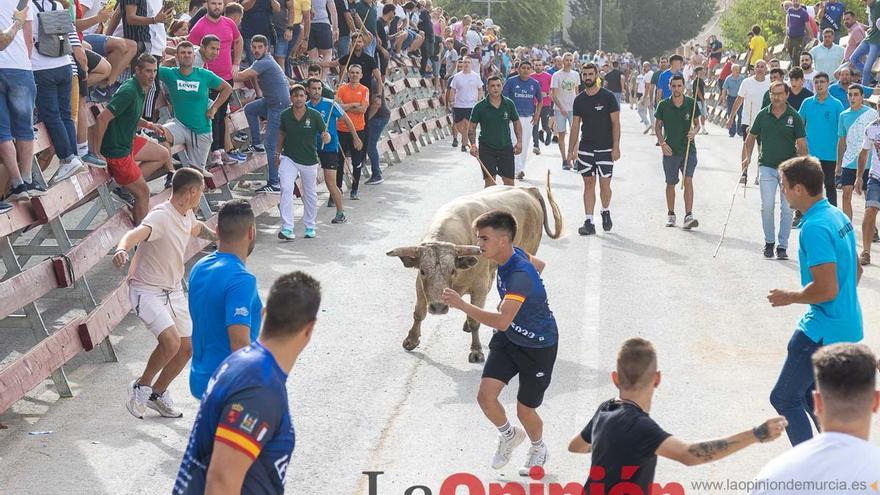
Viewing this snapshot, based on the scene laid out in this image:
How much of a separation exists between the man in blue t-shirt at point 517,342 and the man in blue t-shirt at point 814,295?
1.41 m

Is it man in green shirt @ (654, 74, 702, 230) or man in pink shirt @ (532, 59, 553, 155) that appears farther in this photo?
man in pink shirt @ (532, 59, 553, 155)

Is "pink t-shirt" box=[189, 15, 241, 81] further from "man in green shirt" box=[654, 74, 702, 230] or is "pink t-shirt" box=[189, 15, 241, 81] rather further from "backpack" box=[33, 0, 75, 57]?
"man in green shirt" box=[654, 74, 702, 230]

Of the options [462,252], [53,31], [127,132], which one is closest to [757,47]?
[127,132]

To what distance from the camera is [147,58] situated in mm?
11352

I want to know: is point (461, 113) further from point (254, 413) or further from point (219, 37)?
point (254, 413)

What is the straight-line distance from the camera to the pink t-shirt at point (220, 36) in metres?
15.4

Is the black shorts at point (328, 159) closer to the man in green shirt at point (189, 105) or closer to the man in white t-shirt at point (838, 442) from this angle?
the man in green shirt at point (189, 105)

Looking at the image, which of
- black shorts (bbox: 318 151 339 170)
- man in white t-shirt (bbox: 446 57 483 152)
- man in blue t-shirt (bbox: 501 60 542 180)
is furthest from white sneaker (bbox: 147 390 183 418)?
man in white t-shirt (bbox: 446 57 483 152)

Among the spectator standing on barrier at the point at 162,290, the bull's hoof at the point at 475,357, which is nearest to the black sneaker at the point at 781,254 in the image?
the bull's hoof at the point at 475,357

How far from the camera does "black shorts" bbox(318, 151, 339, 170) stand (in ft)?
52.2

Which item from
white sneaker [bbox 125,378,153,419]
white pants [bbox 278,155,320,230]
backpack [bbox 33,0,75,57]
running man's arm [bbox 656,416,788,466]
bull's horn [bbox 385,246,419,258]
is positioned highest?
backpack [bbox 33,0,75,57]

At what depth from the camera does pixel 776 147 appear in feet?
46.0

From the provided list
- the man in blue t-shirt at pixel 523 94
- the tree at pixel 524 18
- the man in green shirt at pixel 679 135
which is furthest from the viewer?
the tree at pixel 524 18

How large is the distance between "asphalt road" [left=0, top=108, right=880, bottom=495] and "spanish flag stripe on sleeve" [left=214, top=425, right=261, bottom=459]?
3.17m
